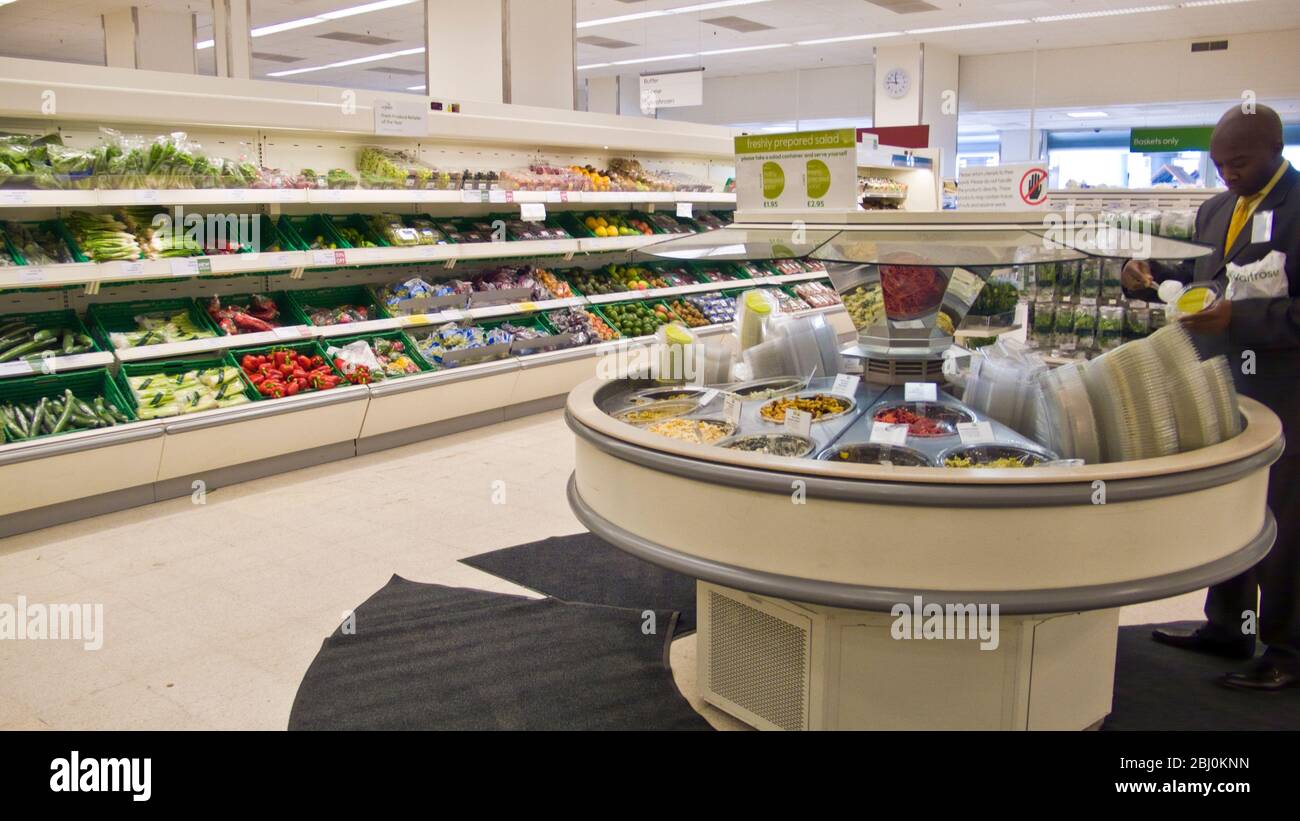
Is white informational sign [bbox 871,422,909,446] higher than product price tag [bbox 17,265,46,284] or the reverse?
the reverse

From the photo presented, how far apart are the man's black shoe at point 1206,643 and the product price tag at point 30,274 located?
16.3 feet

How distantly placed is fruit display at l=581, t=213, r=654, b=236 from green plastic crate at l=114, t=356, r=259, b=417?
3.35 m

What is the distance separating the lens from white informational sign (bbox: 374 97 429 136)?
19.8 feet

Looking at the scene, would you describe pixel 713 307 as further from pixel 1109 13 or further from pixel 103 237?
pixel 1109 13

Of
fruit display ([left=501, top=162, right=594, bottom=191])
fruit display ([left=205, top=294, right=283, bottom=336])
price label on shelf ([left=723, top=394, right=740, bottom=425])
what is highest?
fruit display ([left=501, top=162, right=594, bottom=191])

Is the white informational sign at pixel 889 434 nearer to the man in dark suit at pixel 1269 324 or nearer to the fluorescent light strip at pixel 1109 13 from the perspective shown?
the man in dark suit at pixel 1269 324

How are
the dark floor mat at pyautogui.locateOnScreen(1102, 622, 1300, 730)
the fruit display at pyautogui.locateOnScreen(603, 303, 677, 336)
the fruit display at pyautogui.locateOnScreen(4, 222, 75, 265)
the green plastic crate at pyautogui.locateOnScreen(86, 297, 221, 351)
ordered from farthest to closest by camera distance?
the fruit display at pyautogui.locateOnScreen(603, 303, 677, 336) < the green plastic crate at pyautogui.locateOnScreen(86, 297, 221, 351) < the fruit display at pyautogui.locateOnScreen(4, 222, 75, 265) < the dark floor mat at pyautogui.locateOnScreen(1102, 622, 1300, 730)

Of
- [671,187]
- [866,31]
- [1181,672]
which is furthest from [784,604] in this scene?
[866,31]

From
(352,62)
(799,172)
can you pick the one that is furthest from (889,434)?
(352,62)

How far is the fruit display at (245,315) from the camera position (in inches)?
221

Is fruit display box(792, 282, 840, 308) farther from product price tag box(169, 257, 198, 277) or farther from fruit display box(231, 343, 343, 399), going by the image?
product price tag box(169, 257, 198, 277)

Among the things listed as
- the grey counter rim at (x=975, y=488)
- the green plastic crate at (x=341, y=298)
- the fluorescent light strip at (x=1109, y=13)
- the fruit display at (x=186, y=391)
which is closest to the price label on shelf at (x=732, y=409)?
the grey counter rim at (x=975, y=488)

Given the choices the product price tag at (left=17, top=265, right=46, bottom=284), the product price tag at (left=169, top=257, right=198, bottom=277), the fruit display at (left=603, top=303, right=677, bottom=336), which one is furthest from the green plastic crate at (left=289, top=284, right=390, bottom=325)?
the fruit display at (left=603, top=303, right=677, bottom=336)

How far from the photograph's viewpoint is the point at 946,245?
265 cm
